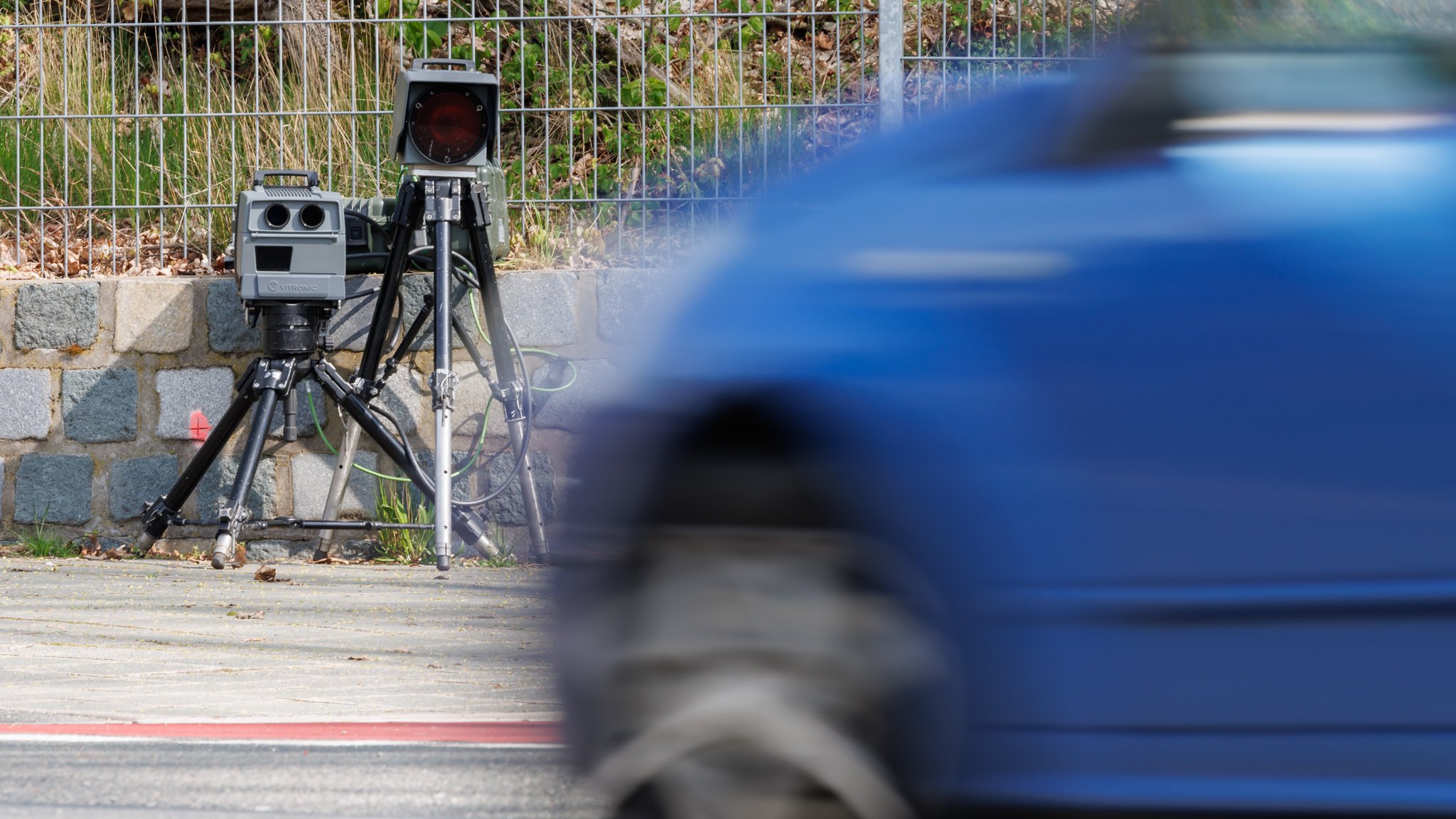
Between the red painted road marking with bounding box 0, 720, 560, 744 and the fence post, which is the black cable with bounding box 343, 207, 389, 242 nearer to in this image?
the fence post

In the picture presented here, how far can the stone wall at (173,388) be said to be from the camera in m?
7.08

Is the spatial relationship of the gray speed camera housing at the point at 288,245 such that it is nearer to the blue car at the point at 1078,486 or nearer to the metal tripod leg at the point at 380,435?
the metal tripod leg at the point at 380,435

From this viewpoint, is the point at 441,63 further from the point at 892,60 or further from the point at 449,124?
the point at 892,60

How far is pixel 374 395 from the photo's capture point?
6.79m

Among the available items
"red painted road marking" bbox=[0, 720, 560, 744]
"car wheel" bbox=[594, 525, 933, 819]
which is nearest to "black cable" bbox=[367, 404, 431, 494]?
"red painted road marking" bbox=[0, 720, 560, 744]

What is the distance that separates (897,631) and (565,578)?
45 centimetres

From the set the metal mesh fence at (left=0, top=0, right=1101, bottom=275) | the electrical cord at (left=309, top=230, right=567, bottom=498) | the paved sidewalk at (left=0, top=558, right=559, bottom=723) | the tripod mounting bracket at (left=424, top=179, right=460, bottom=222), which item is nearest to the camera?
the paved sidewalk at (left=0, top=558, right=559, bottom=723)

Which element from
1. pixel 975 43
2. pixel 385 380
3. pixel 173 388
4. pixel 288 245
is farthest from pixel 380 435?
pixel 975 43

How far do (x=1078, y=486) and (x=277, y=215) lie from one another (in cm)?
535

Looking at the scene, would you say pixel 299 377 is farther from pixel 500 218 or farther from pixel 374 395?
pixel 500 218

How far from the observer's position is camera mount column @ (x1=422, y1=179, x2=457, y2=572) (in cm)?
634

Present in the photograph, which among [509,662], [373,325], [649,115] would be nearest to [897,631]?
[509,662]

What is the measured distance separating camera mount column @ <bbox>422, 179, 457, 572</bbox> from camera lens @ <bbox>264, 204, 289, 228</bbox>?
0.59 metres

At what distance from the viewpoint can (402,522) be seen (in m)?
6.95
